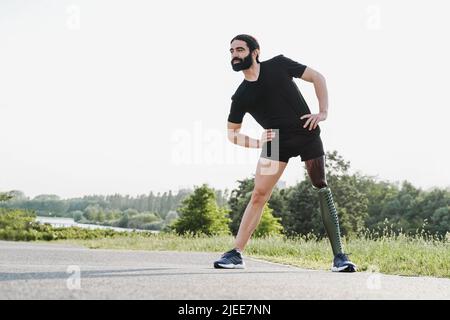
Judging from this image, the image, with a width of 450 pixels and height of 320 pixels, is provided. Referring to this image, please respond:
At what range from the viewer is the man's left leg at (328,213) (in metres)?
6.10

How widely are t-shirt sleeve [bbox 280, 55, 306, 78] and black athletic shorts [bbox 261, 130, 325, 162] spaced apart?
2.26 ft

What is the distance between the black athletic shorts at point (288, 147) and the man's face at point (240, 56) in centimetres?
82

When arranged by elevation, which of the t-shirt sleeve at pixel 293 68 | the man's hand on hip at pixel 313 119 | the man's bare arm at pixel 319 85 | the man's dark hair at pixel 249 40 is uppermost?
the man's dark hair at pixel 249 40

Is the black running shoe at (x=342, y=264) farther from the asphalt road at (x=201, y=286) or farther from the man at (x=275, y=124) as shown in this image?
the asphalt road at (x=201, y=286)

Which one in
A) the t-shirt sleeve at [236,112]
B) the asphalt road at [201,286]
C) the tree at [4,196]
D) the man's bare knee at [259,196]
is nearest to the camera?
the asphalt road at [201,286]

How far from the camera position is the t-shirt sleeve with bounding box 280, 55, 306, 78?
20.6 ft

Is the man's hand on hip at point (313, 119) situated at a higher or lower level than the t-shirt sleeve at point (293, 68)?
lower

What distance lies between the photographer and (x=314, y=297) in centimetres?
400

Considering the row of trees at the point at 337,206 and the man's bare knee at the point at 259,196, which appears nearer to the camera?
the man's bare knee at the point at 259,196

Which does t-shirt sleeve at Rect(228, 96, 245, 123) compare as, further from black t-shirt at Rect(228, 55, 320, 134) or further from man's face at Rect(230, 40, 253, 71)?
man's face at Rect(230, 40, 253, 71)

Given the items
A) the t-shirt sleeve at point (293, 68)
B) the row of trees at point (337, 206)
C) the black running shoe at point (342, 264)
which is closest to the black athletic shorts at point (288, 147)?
the t-shirt sleeve at point (293, 68)

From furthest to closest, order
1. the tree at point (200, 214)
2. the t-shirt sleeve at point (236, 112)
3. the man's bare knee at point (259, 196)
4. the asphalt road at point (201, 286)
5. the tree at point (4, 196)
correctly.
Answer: the tree at point (200, 214)
the tree at point (4, 196)
the t-shirt sleeve at point (236, 112)
the man's bare knee at point (259, 196)
the asphalt road at point (201, 286)

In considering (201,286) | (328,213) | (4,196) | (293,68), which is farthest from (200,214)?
(201,286)

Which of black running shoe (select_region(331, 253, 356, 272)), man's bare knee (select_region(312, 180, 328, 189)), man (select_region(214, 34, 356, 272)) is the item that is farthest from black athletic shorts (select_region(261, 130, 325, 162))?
black running shoe (select_region(331, 253, 356, 272))
